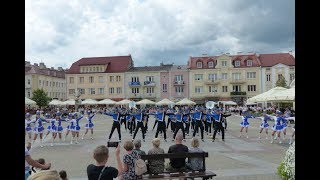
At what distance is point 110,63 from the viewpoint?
270ft

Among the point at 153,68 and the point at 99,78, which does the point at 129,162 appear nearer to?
the point at 153,68

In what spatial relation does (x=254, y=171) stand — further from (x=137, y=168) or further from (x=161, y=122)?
(x=161, y=122)

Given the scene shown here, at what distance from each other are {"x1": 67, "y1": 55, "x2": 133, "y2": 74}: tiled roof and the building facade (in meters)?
9.49

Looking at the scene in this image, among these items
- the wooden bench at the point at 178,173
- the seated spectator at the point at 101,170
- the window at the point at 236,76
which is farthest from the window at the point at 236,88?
the seated spectator at the point at 101,170

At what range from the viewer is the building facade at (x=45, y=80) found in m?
85.5

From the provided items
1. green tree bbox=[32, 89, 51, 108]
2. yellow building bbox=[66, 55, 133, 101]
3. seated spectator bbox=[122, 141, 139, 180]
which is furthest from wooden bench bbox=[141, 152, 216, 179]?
yellow building bbox=[66, 55, 133, 101]

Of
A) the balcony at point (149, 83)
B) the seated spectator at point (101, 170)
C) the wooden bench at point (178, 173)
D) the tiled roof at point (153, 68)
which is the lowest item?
the wooden bench at point (178, 173)

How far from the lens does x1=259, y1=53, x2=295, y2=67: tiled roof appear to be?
234 feet

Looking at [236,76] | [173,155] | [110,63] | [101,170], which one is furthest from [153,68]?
[101,170]

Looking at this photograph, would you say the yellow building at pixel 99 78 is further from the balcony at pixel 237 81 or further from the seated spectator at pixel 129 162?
the seated spectator at pixel 129 162

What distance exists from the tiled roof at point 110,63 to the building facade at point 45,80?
9.49 metres
